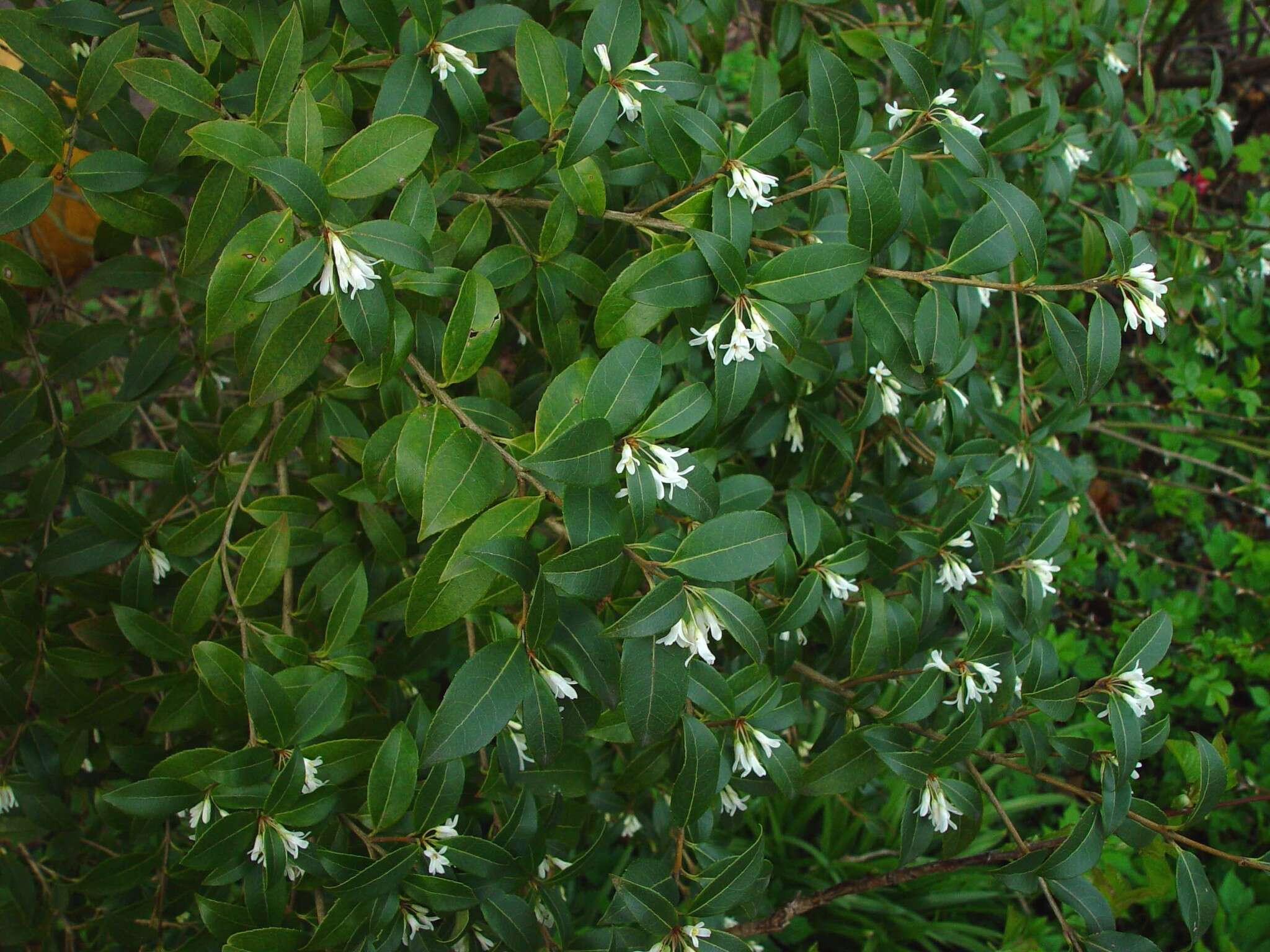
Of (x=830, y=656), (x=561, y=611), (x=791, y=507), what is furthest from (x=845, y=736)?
(x=561, y=611)

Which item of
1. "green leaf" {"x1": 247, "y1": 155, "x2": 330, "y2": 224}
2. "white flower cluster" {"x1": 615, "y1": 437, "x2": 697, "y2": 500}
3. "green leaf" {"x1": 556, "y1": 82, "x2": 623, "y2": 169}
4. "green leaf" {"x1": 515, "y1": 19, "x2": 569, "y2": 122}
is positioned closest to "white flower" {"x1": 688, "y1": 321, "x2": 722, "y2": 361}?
"white flower cluster" {"x1": 615, "y1": 437, "x2": 697, "y2": 500}

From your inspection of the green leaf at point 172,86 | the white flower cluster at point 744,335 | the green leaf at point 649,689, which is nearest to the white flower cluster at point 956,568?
the white flower cluster at point 744,335

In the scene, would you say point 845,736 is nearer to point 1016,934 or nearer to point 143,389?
point 1016,934

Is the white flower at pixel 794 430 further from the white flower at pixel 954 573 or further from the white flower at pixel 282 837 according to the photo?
the white flower at pixel 282 837

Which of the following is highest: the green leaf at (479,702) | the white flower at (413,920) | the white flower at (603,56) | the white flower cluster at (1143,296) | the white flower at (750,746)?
the white flower at (603,56)

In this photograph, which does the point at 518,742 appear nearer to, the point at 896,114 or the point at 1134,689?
the point at 1134,689

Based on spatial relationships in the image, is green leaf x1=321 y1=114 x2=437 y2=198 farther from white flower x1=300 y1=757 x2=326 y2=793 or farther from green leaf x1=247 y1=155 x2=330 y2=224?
white flower x1=300 y1=757 x2=326 y2=793
